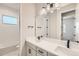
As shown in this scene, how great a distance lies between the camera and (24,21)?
2.95m

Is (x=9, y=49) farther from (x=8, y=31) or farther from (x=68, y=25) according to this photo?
(x=68, y=25)

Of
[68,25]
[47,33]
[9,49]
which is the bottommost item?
[9,49]

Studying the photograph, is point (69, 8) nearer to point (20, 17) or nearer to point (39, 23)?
point (39, 23)

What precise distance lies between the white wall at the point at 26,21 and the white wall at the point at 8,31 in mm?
229

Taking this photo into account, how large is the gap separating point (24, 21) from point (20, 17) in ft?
0.64

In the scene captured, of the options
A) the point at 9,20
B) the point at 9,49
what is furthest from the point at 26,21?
the point at 9,49

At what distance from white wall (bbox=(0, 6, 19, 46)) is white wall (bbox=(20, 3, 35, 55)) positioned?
9.0 inches

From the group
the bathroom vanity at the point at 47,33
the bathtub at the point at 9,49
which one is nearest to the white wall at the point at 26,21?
the bathroom vanity at the point at 47,33

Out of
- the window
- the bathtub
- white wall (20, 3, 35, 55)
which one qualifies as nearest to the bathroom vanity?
white wall (20, 3, 35, 55)

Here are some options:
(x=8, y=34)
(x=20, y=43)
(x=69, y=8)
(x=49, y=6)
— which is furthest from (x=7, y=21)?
(x=69, y=8)

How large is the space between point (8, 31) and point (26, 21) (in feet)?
2.42

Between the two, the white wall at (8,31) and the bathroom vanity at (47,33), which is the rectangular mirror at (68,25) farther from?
the white wall at (8,31)

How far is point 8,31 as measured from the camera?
2.47 metres

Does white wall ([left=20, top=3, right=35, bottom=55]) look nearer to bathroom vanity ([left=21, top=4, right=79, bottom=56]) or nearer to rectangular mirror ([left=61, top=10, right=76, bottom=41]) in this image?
bathroom vanity ([left=21, top=4, right=79, bottom=56])
